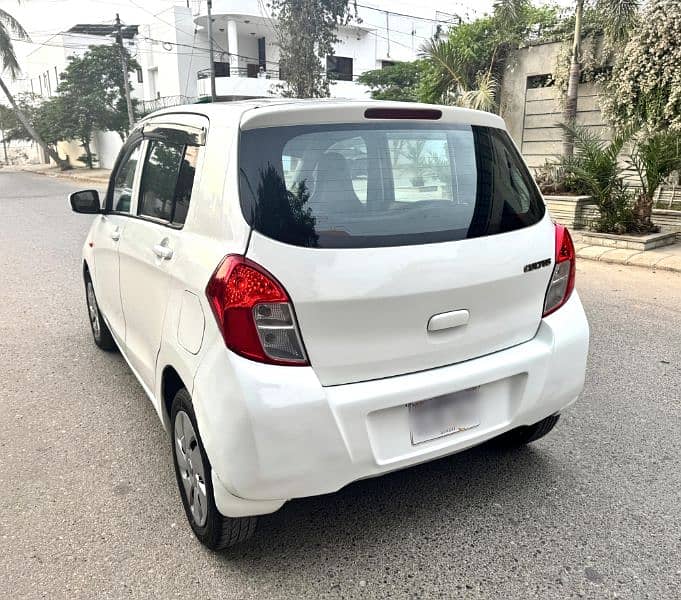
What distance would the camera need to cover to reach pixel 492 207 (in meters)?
2.41

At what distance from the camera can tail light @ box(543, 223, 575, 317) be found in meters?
2.50

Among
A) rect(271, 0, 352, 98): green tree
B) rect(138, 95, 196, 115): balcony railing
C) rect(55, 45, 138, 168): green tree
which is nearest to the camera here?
rect(271, 0, 352, 98): green tree

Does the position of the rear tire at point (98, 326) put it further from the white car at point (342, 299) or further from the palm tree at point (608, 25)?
the palm tree at point (608, 25)

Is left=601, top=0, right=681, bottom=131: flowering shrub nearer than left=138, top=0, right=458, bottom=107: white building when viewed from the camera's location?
Yes

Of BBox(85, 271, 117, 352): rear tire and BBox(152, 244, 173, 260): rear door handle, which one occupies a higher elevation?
BBox(152, 244, 173, 260): rear door handle

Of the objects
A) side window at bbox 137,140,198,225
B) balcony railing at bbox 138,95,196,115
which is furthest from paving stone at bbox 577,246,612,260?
balcony railing at bbox 138,95,196,115

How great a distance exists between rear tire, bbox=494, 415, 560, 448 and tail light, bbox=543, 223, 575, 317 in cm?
60

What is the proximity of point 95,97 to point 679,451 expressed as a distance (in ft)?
112

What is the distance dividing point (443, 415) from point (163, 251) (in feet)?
4.37

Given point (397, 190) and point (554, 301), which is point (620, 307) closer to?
point (554, 301)

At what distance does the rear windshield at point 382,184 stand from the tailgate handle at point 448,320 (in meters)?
0.28

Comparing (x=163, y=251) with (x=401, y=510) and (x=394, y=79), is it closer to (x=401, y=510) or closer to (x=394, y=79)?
(x=401, y=510)

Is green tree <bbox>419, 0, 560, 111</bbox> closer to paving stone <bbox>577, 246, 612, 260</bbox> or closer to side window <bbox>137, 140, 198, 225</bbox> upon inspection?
paving stone <bbox>577, 246, 612, 260</bbox>

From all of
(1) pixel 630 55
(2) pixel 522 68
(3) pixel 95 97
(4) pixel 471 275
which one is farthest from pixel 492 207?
(3) pixel 95 97
